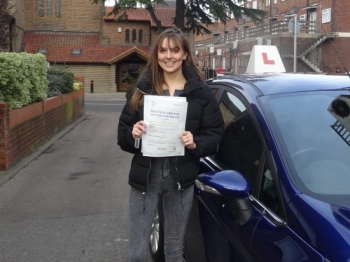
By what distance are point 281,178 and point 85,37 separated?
4201 centimetres

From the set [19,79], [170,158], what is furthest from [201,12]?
[170,158]

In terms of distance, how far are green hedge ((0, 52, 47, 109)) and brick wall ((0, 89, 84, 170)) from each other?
0.19 metres

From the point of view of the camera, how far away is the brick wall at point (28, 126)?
318 inches

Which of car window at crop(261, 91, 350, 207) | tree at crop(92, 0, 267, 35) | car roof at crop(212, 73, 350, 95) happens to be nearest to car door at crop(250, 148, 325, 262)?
car window at crop(261, 91, 350, 207)

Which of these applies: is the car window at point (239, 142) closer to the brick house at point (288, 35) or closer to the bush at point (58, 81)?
the bush at point (58, 81)

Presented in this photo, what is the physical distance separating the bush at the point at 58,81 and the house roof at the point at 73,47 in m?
24.5

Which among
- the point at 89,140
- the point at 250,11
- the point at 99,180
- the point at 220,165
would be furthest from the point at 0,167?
the point at 250,11

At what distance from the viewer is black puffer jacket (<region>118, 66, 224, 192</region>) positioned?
3.08m

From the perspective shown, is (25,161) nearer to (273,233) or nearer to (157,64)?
(157,64)

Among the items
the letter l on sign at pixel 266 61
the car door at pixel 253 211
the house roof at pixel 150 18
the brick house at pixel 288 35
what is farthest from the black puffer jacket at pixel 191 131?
the house roof at pixel 150 18

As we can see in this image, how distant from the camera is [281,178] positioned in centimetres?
260

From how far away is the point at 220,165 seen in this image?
3520 mm

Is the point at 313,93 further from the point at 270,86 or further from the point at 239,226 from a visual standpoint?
the point at 239,226

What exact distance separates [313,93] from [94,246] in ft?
9.17
